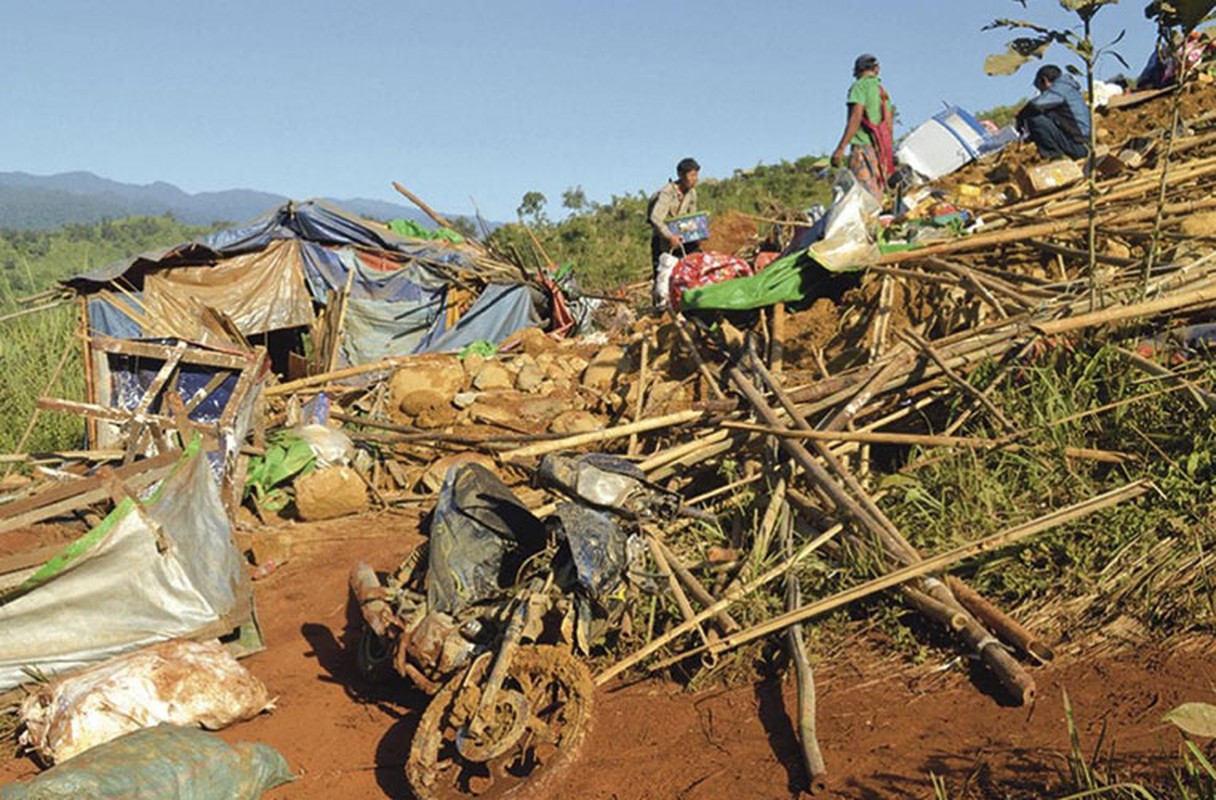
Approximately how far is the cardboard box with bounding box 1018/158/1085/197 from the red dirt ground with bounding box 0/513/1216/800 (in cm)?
454

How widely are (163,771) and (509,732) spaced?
50.1 inches

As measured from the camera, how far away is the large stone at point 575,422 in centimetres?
840

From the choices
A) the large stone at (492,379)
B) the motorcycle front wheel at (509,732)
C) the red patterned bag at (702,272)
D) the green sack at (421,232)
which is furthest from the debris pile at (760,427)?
the green sack at (421,232)

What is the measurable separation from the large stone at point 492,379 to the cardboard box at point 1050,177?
5.27m

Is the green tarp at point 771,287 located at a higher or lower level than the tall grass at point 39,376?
higher

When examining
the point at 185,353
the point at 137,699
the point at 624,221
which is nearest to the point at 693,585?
the point at 137,699

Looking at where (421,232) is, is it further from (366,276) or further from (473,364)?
(473,364)

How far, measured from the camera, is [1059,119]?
910 centimetres

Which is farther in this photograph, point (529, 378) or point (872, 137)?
point (529, 378)

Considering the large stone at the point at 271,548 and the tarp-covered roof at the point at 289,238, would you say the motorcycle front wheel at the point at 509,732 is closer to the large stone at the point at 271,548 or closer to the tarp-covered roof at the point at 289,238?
the large stone at the point at 271,548

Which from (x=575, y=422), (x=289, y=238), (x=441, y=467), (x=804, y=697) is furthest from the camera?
(x=289, y=238)

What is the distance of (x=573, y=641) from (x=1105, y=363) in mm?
2995

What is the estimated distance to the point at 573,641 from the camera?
14.1 ft

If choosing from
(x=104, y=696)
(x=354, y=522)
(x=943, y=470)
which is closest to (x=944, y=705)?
(x=943, y=470)
